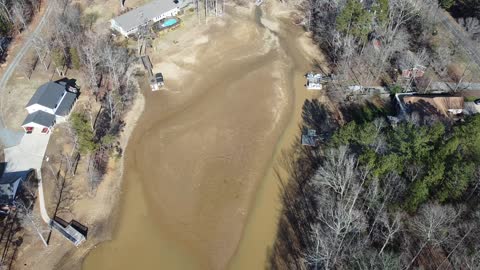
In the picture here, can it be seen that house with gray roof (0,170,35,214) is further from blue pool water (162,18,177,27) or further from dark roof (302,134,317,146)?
blue pool water (162,18,177,27)

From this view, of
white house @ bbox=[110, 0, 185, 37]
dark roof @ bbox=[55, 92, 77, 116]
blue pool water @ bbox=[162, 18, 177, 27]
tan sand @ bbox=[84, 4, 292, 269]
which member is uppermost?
white house @ bbox=[110, 0, 185, 37]

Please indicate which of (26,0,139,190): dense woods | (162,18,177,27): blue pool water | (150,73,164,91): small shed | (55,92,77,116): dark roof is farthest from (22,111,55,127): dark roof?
(162,18,177,27): blue pool water

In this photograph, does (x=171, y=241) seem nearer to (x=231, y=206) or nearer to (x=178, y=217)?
(x=178, y=217)

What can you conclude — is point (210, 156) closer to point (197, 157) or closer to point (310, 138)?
point (197, 157)

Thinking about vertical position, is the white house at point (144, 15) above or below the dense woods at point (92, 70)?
above

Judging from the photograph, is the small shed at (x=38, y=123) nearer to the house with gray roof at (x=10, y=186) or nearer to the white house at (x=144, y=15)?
the house with gray roof at (x=10, y=186)

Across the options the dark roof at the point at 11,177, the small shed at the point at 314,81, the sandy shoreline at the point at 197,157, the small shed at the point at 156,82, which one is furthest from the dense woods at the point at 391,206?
the dark roof at the point at 11,177

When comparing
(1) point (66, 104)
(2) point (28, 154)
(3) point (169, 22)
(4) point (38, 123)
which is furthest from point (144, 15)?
(2) point (28, 154)
